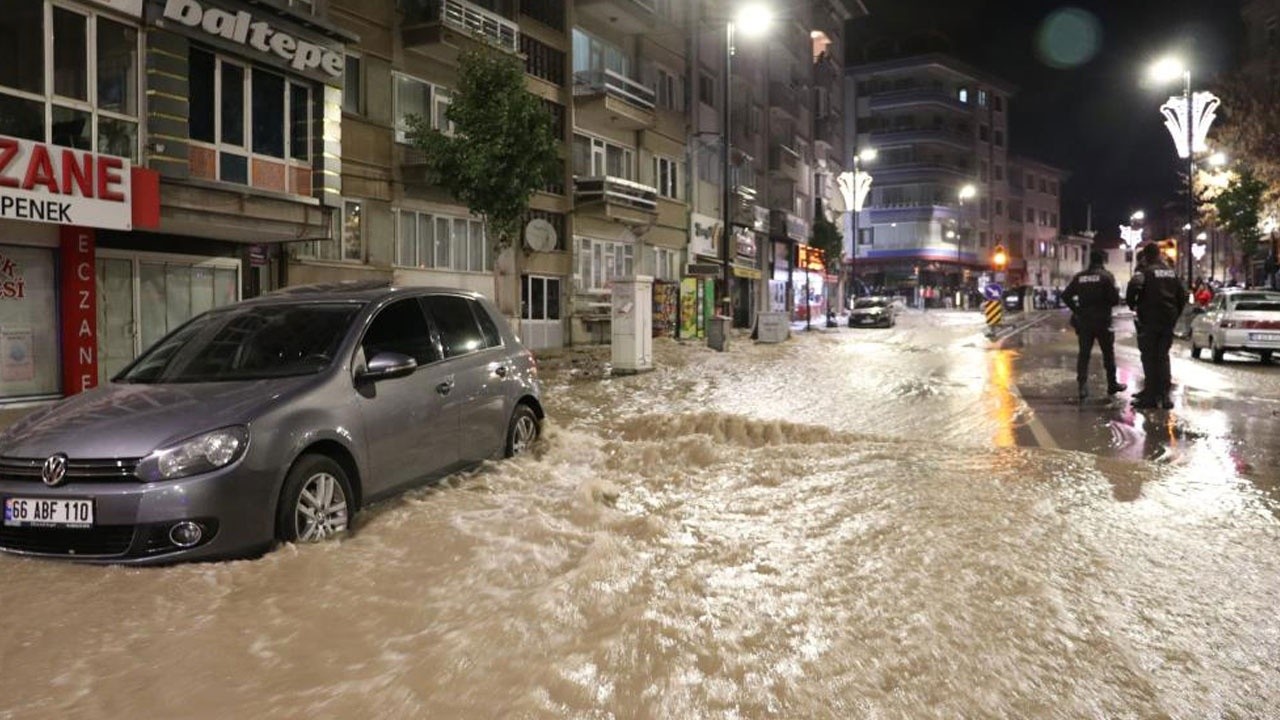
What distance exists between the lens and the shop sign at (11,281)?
13.3 metres

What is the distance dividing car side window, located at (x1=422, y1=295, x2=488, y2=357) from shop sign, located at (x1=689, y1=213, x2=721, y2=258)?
2999 centimetres

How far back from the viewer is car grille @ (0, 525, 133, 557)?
4.36 metres

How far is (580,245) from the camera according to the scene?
29188 mm

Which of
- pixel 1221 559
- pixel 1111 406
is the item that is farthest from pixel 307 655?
pixel 1111 406

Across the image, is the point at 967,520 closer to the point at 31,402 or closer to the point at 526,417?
the point at 526,417

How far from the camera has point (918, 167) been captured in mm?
72438

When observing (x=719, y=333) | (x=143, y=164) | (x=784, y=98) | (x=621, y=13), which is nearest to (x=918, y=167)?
(x=784, y=98)

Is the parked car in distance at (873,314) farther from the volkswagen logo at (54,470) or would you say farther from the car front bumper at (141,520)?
the volkswagen logo at (54,470)

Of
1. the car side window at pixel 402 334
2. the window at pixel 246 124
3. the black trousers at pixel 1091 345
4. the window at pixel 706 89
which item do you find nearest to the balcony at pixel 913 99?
the window at pixel 706 89

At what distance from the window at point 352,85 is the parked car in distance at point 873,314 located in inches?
1007

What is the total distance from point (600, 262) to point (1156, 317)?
69.0ft

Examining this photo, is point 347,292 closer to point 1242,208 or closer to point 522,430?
point 522,430

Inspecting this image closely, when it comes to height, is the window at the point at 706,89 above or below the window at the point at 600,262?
above

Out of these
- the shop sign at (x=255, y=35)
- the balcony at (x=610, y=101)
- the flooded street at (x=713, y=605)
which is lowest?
the flooded street at (x=713, y=605)
